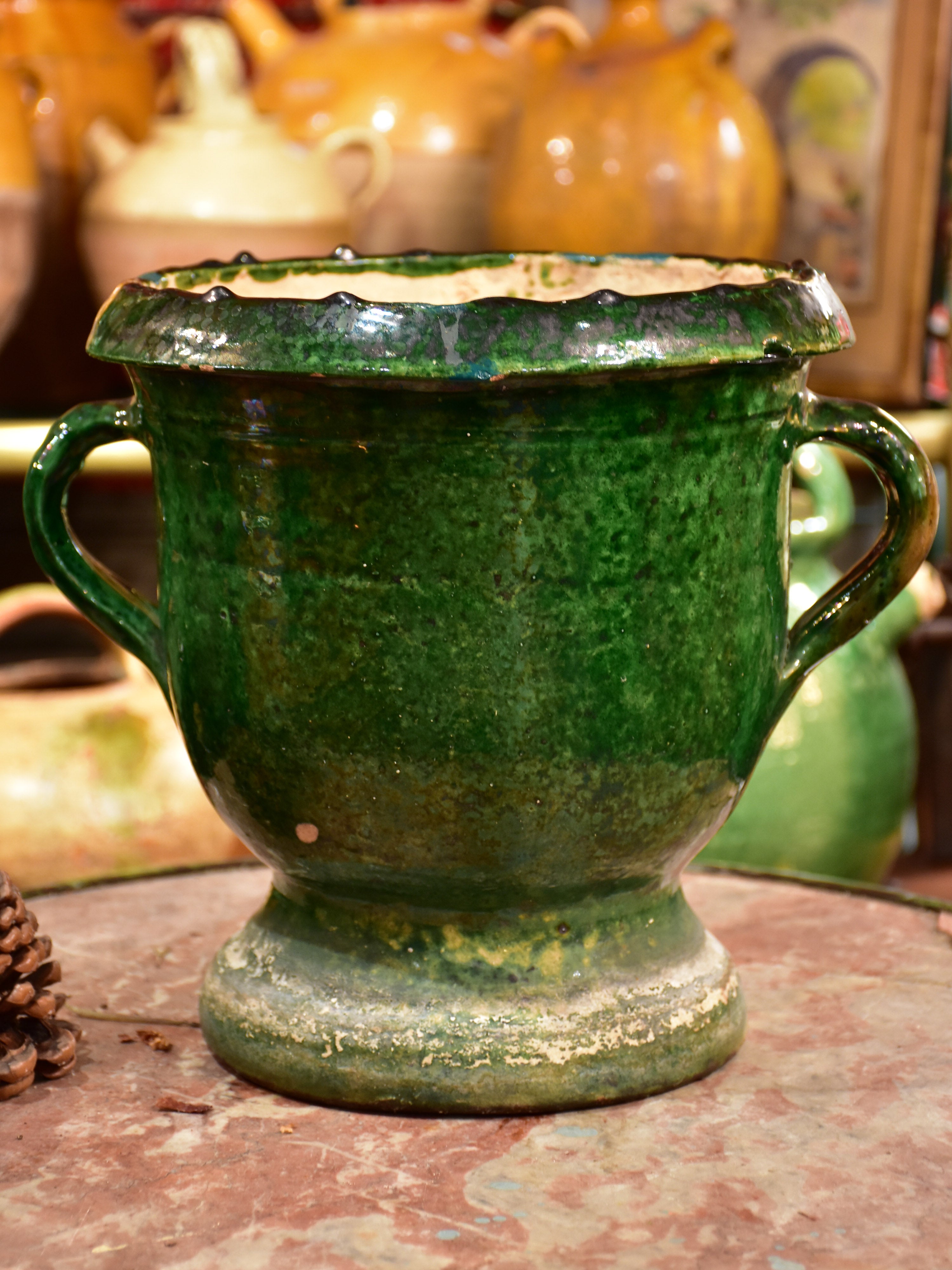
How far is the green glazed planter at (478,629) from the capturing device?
537 millimetres

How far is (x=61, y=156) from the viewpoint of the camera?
1.55 meters

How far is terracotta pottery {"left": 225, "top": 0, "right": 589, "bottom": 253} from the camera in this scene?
5.06 feet

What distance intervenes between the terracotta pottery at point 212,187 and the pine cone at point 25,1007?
2.87 ft

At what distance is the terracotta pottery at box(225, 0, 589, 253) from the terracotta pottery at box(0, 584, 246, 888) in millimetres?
521

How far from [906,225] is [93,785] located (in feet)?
2.87

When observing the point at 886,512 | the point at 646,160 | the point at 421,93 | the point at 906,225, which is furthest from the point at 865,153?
the point at 886,512

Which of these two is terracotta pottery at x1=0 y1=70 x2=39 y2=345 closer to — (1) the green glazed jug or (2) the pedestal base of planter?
(1) the green glazed jug

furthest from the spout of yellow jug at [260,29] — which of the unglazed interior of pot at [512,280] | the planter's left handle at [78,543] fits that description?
the planter's left handle at [78,543]

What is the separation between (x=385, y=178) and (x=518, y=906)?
105 cm

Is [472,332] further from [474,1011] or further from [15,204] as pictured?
[15,204]

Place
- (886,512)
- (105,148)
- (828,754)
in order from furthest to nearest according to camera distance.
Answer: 1. (105,148)
2. (828,754)
3. (886,512)

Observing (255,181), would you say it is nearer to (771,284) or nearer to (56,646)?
(56,646)

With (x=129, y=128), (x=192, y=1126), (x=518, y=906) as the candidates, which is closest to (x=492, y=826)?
(x=518, y=906)

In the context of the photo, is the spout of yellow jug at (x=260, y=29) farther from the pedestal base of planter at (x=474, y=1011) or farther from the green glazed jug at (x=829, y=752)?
the pedestal base of planter at (x=474, y=1011)
